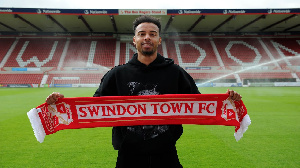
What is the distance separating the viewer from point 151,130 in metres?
1.96

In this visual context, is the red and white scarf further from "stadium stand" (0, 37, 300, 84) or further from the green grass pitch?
"stadium stand" (0, 37, 300, 84)

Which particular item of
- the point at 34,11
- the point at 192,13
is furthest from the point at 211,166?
the point at 34,11

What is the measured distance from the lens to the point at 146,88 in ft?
6.28

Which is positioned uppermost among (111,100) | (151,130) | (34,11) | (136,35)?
(34,11)

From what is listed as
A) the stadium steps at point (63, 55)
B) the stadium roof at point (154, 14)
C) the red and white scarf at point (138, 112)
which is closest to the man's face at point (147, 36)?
the red and white scarf at point (138, 112)

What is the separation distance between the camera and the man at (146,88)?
1788mm

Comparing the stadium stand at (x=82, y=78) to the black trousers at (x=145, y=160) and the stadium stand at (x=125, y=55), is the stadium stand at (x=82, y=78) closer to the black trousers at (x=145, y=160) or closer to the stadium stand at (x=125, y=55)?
the stadium stand at (x=125, y=55)

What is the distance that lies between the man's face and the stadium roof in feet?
73.8

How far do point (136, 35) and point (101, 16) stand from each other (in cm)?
2466

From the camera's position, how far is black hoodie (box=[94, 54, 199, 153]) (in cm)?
184

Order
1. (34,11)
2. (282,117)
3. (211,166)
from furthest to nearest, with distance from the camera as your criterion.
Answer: (34,11)
(282,117)
(211,166)

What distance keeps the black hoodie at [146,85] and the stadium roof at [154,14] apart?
22.6m

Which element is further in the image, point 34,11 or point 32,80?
point 32,80

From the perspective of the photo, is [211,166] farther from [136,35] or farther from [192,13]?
Answer: [192,13]
